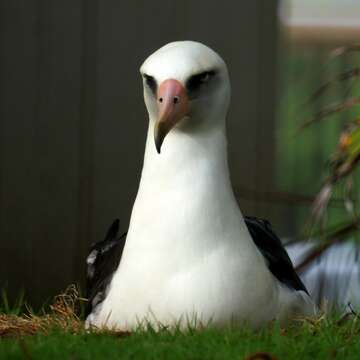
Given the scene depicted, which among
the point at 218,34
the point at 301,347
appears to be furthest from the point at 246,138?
the point at 301,347

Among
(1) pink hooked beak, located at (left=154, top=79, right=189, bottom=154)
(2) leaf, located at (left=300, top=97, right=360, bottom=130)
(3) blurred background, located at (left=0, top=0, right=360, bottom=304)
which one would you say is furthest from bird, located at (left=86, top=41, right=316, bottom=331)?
(3) blurred background, located at (left=0, top=0, right=360, bottom=304)

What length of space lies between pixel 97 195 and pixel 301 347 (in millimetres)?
3342

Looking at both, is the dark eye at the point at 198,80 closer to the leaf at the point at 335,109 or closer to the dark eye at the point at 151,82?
the dark eye at the point at 151,82

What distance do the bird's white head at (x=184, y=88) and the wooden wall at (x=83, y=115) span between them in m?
2.65

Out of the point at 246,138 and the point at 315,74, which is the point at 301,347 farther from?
the point at 315,74

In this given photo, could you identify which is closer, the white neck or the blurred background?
the white neck

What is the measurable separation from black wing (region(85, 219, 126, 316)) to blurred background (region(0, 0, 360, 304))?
1.98 m

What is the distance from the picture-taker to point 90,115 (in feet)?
20.1

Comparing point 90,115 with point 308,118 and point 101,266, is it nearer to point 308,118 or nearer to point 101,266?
point 308,118

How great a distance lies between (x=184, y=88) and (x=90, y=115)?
9.79 feet

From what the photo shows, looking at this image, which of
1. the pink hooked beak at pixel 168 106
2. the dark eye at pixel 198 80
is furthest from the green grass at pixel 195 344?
the dark eye at pixel 198 80

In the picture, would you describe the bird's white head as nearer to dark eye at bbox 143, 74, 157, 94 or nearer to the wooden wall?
dark eye at bbox 143, 74, 157, 94

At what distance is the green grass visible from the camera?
8.78 feet

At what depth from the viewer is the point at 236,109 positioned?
620cm
